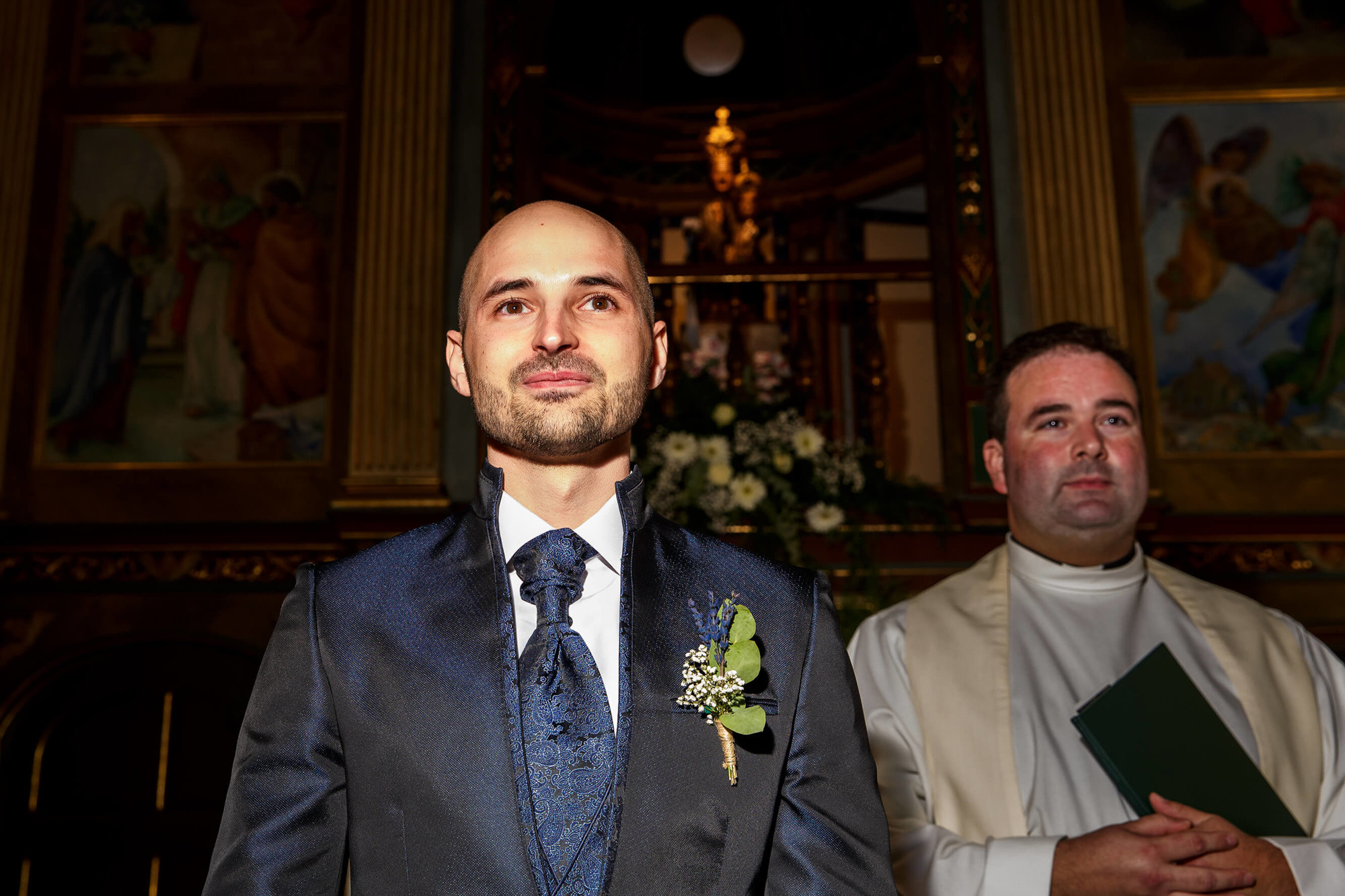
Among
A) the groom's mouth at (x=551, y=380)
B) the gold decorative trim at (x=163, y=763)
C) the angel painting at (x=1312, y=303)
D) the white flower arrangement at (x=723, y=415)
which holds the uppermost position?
the angel painting at (x=1312, y=303)

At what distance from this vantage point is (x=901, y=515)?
502cm

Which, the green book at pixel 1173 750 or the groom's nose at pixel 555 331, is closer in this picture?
the groom's nose at pixel 555 331

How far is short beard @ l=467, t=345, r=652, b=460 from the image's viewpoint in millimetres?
1674

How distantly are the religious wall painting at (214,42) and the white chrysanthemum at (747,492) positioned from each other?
295cm

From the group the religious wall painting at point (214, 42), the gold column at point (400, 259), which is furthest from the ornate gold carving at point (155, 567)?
the religious wall painting at point (214, 42)

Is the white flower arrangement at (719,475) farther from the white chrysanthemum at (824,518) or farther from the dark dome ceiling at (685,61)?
the dark dome ceiling at (685,61)

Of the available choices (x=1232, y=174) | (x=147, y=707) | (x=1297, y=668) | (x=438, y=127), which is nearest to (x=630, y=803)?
(x=1297, y=668)

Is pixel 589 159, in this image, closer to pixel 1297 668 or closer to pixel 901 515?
pixel 901 515

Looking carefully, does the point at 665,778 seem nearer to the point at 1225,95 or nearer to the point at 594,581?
the point at 594,581

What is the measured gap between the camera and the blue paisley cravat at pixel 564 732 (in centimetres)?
154

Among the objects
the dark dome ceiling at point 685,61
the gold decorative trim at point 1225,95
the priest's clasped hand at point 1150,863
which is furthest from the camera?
the dark dome ceiling at point 685,61

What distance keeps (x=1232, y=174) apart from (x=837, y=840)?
510 cm

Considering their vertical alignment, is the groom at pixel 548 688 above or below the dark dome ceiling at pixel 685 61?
below

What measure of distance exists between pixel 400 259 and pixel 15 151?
1.94 metres
